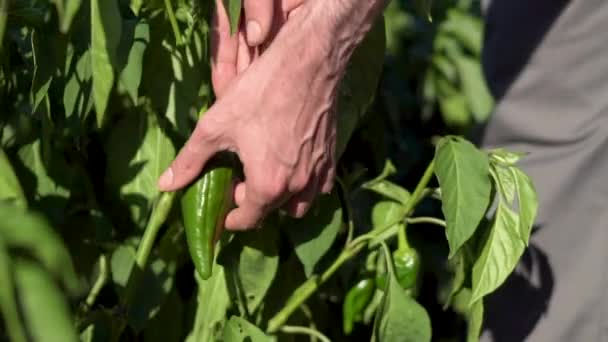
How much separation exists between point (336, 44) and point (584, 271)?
513 mm

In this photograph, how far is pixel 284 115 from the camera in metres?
1.04

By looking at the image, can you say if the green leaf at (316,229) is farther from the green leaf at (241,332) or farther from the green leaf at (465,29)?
the green leaf at (465,29)

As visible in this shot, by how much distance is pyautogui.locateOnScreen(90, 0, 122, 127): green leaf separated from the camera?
0.86m

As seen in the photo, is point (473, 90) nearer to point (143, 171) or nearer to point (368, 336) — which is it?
point (368, 336)

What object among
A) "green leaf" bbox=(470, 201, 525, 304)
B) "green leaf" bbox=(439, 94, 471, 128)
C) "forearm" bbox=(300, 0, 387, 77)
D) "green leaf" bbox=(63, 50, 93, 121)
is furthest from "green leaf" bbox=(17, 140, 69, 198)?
"green leaf" bbox=(439, 94, 471, 128)

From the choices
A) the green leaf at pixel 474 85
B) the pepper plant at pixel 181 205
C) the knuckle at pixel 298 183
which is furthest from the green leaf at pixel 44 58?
the green leaf at pixel 474 85

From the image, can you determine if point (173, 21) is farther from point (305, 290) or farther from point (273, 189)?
point (305, 290)

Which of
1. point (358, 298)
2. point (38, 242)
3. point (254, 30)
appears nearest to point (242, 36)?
point (254, 30)

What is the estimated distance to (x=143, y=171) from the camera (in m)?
1.22

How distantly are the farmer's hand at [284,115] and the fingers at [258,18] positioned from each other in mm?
15

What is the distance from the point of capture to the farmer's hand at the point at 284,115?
3.36ft

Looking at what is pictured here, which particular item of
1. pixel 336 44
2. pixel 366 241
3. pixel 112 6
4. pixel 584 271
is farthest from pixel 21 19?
pixel 584 271

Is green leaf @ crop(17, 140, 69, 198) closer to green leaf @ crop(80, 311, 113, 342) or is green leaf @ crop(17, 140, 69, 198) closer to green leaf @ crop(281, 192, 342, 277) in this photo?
green leaf @ crop(80, 311, 113, 342)

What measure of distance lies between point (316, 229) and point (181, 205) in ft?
0.46
